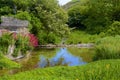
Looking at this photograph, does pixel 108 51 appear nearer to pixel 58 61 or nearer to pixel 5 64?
pixel 58 61

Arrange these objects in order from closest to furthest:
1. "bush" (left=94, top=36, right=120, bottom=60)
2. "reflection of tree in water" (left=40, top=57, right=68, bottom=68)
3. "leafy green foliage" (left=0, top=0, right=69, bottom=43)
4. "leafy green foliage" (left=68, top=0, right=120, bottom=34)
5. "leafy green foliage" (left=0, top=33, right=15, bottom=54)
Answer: "bush" (left=94, top=36, right=120, bottom=60) → "reflection of tree in water" (left=40, top=57, right=68, bottom=68) → "leafy green foliage" (left=0, top=33, right=15, bottom=54) → "leafy green foliage" (left=0, top=0, right=69, bottom=43) → "leafy green foliage" (left=68, top=0, right=120, bottom=34)

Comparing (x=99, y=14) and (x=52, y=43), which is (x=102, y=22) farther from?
(x=52, y=43)

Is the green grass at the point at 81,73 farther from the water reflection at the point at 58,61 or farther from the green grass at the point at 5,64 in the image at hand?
the water reflection at the point at 58,61

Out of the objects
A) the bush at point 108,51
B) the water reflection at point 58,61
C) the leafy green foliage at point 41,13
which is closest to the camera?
the bush at point 108,51

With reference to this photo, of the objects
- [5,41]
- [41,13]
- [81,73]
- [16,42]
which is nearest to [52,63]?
[16,42]

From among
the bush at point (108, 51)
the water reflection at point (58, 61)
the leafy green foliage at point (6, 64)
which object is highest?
the bush at point (108, 51)

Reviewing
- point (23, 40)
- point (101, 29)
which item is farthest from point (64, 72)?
point (101, 29)

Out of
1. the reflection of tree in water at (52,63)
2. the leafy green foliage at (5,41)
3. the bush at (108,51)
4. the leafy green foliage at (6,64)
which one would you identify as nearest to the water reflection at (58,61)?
the reflection of tree in water at (52,63)

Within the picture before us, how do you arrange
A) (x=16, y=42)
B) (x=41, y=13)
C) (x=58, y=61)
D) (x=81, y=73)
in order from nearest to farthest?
(x=81, y=73) → (x=58, y=61) → (x=16, y=42) → (x=41, y=13)

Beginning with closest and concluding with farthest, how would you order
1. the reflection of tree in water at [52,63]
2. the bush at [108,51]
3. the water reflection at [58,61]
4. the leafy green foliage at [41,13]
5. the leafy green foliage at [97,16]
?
the bush at [108,51]
the reflection of tree in water at [52,63]
the water reflection at [58,61]
the leafy green foliage at [41,13]
the leafy green foliage at [97,16]

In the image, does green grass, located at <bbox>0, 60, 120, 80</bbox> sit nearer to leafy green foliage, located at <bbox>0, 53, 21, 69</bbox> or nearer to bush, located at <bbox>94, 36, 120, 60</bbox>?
bush, located at <bbox>94, 36, 120, 60</bbox>

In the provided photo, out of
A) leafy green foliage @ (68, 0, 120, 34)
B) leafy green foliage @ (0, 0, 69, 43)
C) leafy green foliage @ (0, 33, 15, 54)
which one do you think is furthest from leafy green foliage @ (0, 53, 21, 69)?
leafy green foliage @ (68, 0, 120, 34)

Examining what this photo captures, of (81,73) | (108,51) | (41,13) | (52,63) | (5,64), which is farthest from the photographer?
(41,13)

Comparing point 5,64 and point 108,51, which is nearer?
point 108,51
